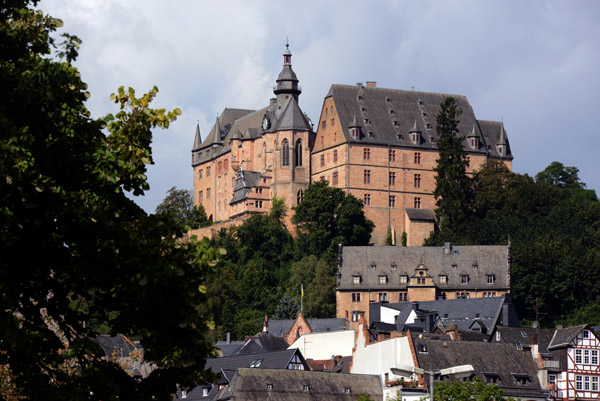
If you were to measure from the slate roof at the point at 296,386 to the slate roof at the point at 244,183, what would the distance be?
65840 millimetres

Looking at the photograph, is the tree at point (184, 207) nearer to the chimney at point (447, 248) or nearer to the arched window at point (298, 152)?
the arched window at point (298, 152)

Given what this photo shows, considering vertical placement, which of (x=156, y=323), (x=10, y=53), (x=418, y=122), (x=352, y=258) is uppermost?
(x=418, y=122)

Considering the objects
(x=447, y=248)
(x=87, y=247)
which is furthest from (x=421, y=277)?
(x=87, y=247)

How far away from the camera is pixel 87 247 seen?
19.9 meters

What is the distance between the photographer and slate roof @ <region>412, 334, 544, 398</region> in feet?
246

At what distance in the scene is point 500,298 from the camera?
106m

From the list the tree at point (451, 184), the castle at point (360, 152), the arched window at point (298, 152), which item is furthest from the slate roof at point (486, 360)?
the arched window at point (298, 152)

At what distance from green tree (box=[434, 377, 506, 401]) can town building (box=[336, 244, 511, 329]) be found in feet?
176

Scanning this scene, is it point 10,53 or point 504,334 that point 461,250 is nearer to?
point 504,334

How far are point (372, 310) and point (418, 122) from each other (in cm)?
3175

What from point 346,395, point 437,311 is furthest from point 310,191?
point 346,395

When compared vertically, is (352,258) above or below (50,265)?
above

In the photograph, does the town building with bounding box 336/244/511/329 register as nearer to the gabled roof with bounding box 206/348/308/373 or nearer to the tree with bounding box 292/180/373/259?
the tree with bounding box 292/180/373/259

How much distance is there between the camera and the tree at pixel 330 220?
129250 mm
